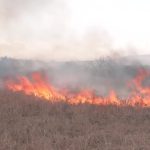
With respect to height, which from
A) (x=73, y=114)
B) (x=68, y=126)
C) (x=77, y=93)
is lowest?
(x=68, y=126)

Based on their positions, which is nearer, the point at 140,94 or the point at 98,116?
the point at 98,116

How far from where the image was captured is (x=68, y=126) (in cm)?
1247

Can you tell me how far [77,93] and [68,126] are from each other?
4737 millimetres

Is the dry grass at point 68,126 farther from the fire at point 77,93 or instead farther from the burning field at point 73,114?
the fire at point 77,93

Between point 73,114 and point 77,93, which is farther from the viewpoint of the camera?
point 77,93

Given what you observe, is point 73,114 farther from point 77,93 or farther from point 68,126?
point 77,93

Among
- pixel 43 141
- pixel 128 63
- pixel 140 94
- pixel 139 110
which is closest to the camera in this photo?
pixel 43 141

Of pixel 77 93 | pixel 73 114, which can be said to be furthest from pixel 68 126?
pixel 77 93

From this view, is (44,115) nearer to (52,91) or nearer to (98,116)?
(98,116)

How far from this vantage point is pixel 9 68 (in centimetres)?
2392

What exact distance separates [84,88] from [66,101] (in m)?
2.70

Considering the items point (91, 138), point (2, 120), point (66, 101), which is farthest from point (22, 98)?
point (91, 138)

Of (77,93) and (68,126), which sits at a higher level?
(77,93)

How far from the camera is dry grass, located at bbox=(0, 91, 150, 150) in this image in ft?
33.4
